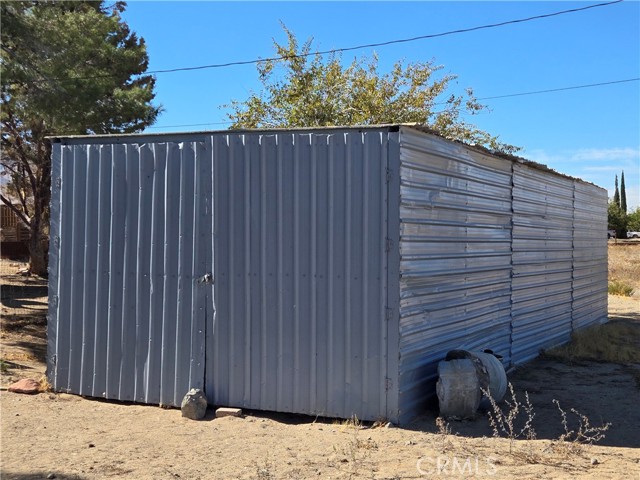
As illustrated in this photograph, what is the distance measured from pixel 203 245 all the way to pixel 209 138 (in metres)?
1.06

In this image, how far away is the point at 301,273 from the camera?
6477mm

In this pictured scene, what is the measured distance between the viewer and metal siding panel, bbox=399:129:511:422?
20.8ft

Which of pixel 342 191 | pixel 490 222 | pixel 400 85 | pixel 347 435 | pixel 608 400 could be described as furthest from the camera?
pixel 400 85

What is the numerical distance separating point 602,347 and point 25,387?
27.0ft

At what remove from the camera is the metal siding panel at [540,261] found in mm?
9320

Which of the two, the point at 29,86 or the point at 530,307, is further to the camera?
the point at 29,86

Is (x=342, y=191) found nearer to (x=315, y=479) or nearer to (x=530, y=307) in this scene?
(x=315, y=479)

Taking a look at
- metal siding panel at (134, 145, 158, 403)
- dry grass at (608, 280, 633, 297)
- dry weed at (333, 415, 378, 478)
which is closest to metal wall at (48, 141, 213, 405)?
metal siding panel at (134, 145, 158, 403)

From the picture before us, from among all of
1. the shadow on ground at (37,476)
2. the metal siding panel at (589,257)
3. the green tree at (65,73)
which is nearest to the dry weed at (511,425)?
the shadow on ground at (37,476)

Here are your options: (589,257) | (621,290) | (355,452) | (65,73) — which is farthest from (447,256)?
(621,290)

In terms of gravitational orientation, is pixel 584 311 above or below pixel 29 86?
below

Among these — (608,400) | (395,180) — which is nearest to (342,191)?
(395,180)

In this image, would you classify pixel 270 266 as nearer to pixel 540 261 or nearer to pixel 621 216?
pixel 540 261

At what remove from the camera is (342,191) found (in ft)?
20.8
